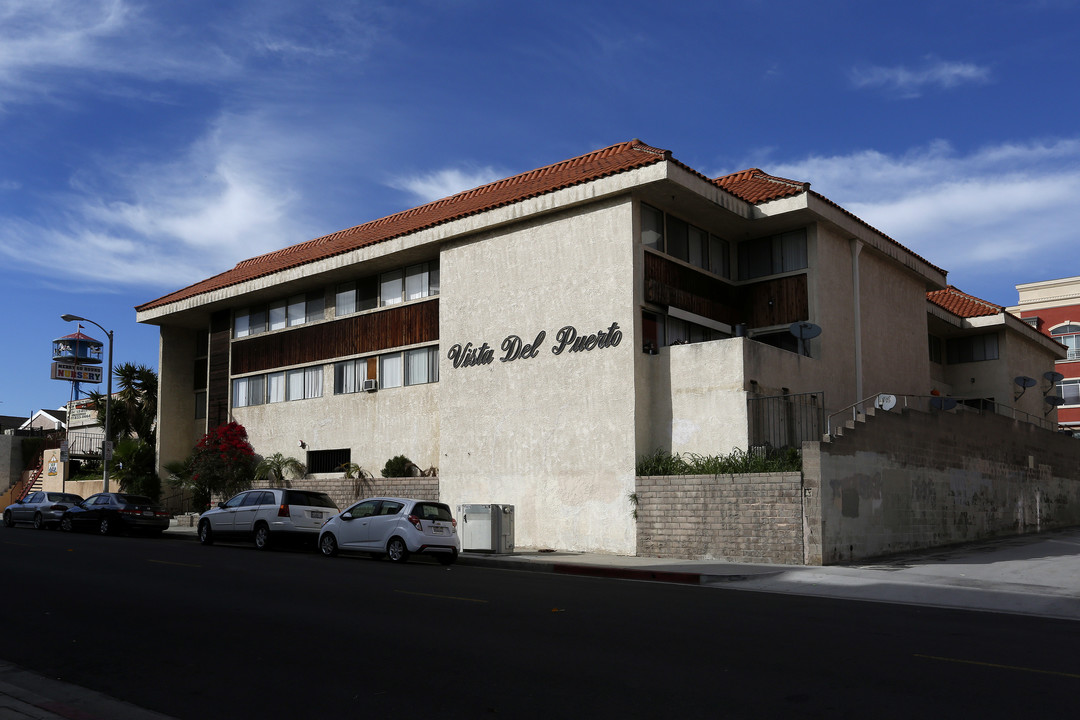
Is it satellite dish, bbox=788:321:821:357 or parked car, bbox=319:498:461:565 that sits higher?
satellite dish, bbox=788:321:821:357

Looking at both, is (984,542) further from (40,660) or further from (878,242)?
(40,660)

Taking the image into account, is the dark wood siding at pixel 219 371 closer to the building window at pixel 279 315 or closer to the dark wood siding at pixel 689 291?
the building window at pixel 279 315

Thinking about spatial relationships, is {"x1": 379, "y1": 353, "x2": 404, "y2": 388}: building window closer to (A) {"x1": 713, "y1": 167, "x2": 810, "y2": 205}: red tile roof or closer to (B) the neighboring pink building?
(A) {"x1": 713, "y1": 167, "x2": 810, "y2": 205}: red tile roof

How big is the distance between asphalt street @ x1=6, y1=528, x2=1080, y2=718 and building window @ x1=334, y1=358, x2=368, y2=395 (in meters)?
15.8

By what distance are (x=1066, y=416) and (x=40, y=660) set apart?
58.6m

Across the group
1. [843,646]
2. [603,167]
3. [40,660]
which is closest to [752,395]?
[603,167]

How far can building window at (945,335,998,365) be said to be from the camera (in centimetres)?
3678

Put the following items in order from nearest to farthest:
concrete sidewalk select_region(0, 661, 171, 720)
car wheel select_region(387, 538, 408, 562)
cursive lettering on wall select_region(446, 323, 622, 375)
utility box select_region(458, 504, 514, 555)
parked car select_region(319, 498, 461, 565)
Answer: concrete sidewalk select_region(0, 661, 171, 720) < parked car select_region(319, 498, 461, 565) < car wheel select_region(387, 538, 408, 562) < utility box select_region(458, 504, 514, 555) < cursive lettering on wall select_region(446, 323, 622, 375)

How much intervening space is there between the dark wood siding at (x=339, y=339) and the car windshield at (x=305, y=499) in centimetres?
643

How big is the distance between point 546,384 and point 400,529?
19.9ft

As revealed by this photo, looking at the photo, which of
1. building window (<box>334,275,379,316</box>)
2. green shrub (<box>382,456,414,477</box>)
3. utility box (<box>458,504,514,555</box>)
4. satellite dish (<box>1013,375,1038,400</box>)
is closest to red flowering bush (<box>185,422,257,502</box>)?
building window (<box>334,275,379,316</box>)

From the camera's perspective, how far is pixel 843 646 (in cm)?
934

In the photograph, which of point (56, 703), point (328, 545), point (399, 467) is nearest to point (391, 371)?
point (399, 467)

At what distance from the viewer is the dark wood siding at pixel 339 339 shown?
28.7 meters
